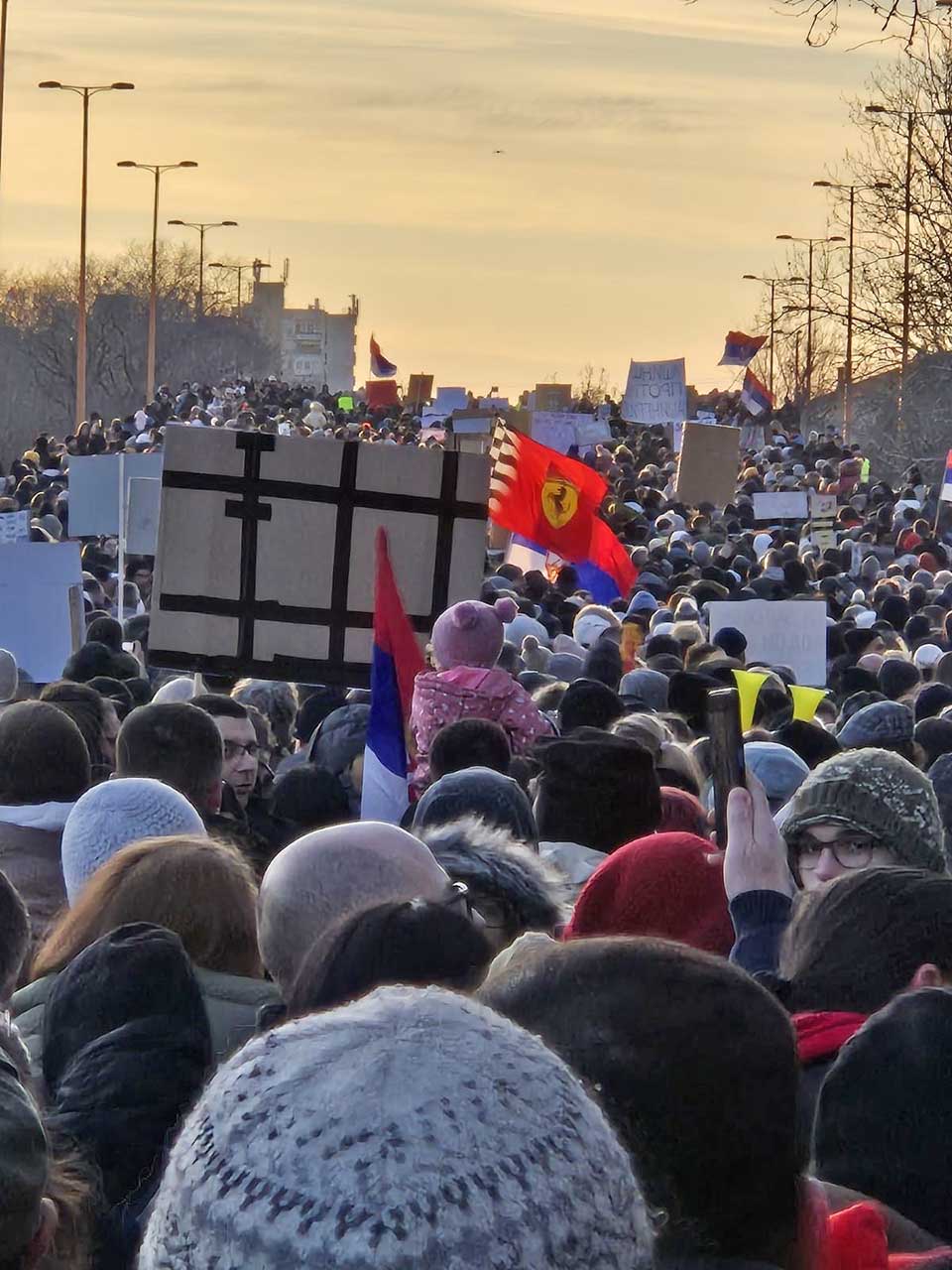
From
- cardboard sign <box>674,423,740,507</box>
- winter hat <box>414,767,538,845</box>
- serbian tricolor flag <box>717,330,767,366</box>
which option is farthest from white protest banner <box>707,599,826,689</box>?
serbian tricolor flag <box>717,330,767,366</box>

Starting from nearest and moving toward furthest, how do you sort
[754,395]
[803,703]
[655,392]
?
[803,703], [655,392], [754,395]

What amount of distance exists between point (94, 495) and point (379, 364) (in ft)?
210

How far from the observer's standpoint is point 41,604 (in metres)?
11.1

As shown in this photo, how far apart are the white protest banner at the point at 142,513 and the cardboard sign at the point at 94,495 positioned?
4.2 inches

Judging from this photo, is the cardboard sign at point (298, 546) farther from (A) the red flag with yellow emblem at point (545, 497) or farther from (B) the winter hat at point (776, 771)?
(A) the red flag with yellow emblem at point (545, 497)

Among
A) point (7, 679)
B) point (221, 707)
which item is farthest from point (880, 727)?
point (7, 679)

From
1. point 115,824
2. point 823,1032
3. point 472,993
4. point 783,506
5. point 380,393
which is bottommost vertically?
point 380,393

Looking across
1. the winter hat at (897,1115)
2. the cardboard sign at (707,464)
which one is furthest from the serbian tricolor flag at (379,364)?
the winter hat at (897,1115)

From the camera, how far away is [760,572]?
17.6m

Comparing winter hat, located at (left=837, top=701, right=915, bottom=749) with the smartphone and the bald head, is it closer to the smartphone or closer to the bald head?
the smartphone

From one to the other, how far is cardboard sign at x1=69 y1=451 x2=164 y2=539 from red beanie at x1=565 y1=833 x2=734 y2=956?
37.4 ft

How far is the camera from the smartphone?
383 cm

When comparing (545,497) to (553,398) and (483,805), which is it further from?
(553,398)

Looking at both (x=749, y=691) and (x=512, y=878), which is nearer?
(x=512, y=878)
